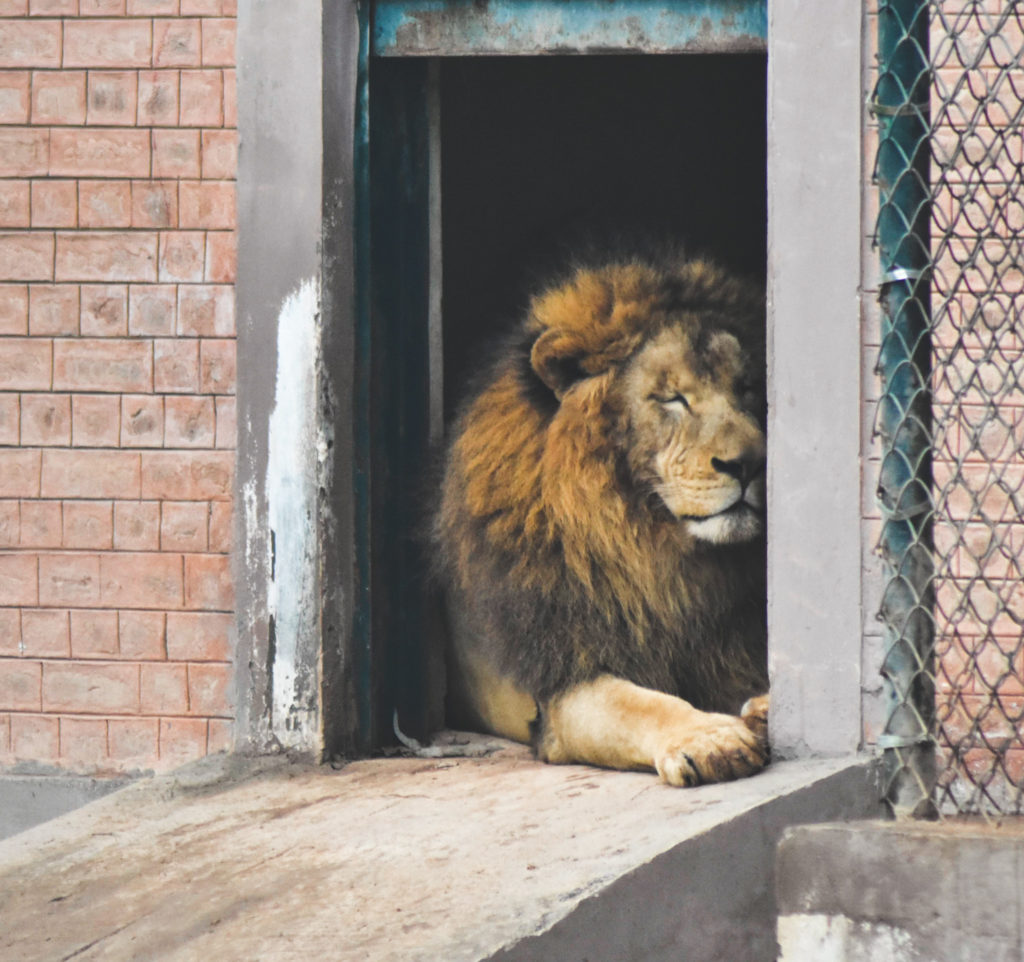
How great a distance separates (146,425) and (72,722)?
904mm

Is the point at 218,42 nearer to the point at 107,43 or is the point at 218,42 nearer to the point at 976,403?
the point at 107,43

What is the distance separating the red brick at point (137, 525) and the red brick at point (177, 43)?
4.23 feet

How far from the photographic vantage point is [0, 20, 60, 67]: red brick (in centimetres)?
427

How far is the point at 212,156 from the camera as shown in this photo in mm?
4199

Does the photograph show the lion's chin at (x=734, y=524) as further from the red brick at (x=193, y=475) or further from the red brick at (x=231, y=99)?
the red brick at (x=231, y=99)

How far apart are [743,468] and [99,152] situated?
82.6 inches

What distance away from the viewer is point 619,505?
4164 millimetres

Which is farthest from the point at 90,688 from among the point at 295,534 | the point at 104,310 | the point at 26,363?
the point at 104,310

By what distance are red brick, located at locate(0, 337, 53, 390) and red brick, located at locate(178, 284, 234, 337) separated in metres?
0.43

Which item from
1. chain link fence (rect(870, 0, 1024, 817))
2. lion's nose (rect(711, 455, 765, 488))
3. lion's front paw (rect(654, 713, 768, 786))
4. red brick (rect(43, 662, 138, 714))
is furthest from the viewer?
red brick (rect(43, 662, 138, 714))

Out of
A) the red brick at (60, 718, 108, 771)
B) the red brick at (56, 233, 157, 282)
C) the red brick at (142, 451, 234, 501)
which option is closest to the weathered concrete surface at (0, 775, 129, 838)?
the red brick at (60, 718, 108, 771)

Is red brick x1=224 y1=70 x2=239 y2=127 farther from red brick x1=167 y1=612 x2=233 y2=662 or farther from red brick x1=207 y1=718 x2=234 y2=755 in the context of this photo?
red brick x1=207 y1=718 x2=234 y2=755

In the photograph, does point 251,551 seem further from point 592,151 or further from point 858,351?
point 592,151

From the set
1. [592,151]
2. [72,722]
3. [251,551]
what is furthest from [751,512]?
[592,151]
